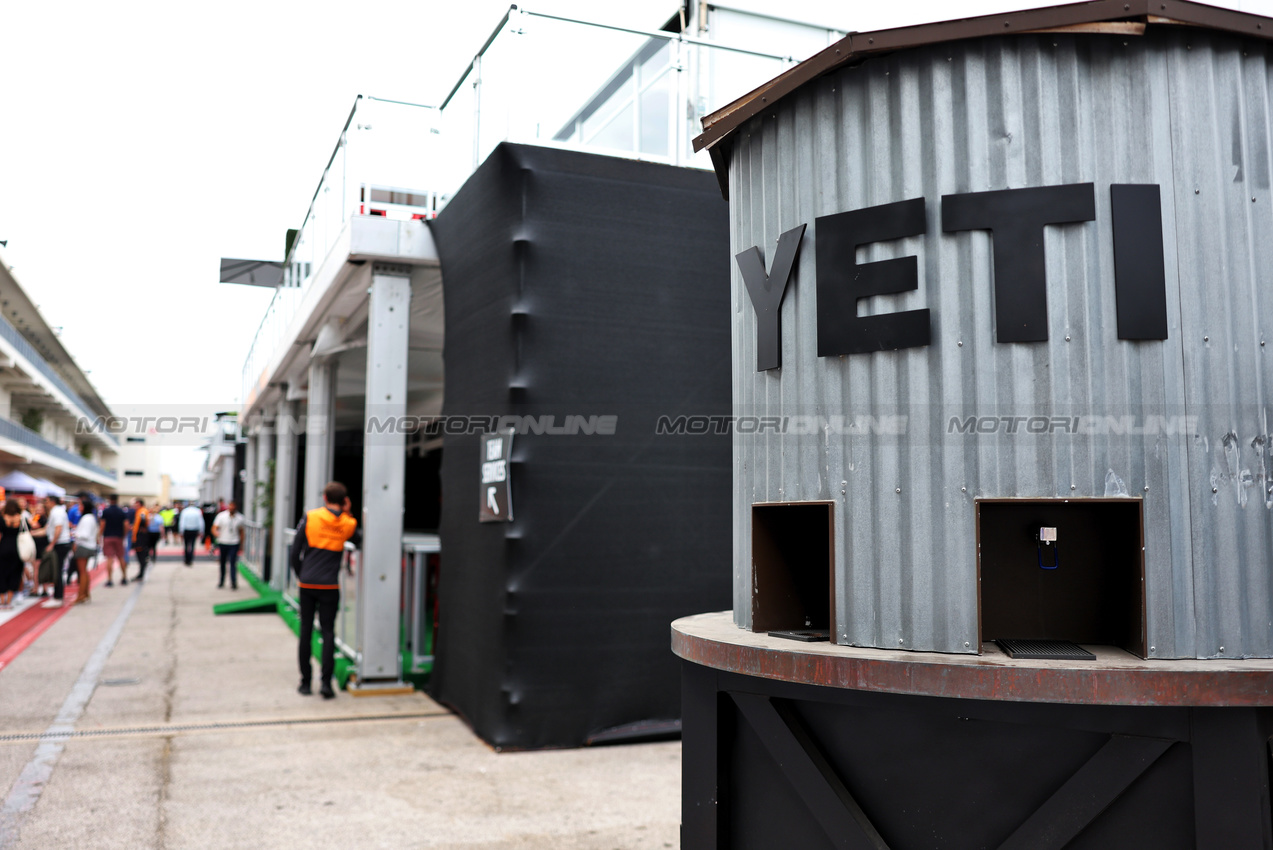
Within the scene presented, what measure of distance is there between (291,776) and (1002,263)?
5.12 meters

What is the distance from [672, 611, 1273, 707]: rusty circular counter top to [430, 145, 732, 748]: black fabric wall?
11.8ft

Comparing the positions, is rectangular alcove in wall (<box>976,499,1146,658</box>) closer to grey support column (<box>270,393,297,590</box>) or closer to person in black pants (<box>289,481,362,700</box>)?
person in black pants (<box>289,481,362,700</box>)

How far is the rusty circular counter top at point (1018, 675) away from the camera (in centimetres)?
238

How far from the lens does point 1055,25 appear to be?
2.69 metres

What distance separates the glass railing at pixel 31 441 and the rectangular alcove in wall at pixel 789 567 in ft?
125

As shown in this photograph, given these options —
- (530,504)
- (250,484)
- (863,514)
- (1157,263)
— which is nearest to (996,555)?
(863,514)

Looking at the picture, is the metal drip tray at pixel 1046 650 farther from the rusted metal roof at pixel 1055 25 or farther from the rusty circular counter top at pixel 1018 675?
the rusted metal roof at pixel 1055 25

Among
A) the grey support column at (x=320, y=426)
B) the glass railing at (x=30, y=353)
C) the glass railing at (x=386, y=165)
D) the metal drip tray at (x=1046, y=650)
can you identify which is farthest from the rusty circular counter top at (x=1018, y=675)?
the glass railing at (x=30, y=353)

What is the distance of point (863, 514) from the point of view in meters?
2.90

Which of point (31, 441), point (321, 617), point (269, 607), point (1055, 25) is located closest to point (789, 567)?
point (1055, 25)

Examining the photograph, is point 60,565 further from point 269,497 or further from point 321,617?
point 321,617

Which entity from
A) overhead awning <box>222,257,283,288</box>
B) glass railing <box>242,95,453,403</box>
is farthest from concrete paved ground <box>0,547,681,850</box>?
overhead awning <box>222,257,283,288</box>

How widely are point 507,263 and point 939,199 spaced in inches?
167

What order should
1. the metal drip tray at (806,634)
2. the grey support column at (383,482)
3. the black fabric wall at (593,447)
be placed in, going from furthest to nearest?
the grey support column at (383,482)
the black fabric wall at (593,447)
the metal drip tray at (806,634)
